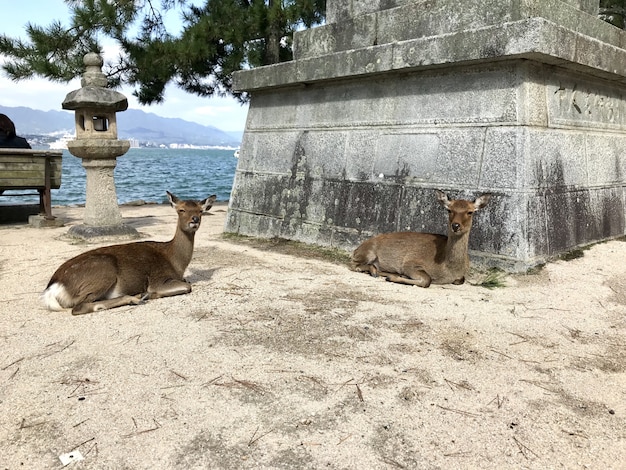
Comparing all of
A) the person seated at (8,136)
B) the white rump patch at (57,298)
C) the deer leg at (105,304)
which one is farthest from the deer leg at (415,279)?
the person seated at (8,136)

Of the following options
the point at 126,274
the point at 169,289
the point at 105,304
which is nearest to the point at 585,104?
the point at 169,289

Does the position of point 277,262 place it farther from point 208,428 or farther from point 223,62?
point 223,62

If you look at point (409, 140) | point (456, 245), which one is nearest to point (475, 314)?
point (456, 245)

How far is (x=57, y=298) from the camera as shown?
4414mm

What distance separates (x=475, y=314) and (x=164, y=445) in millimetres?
2777

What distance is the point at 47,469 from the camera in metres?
2.31

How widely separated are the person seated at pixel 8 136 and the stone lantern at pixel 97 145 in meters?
2.53

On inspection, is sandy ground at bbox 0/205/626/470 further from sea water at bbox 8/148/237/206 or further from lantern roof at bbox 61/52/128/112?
sea water at bbox 8/148/237/206

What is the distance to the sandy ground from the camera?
96.8 inches

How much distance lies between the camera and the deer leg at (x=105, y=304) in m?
4.39

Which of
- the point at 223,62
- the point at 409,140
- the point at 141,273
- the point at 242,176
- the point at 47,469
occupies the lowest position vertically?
the point at 47,469

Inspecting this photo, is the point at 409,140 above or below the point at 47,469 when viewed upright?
above

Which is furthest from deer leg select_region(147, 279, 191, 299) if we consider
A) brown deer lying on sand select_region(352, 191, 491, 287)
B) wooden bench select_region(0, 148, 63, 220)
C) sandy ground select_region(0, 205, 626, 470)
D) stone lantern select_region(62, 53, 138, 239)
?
wooden bench select_region(0, 148, 63, 220)

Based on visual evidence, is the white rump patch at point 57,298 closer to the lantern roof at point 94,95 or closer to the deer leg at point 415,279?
the deer leg at point 415,279
